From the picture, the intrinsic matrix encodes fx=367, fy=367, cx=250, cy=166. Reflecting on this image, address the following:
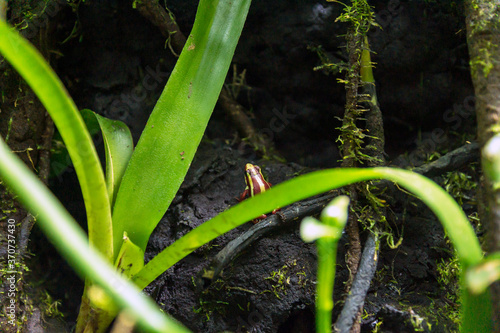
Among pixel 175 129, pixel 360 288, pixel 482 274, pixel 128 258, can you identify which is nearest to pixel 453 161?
pixel 360 288

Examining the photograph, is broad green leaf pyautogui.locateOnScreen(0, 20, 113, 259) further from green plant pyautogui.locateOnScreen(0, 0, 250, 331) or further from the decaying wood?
the decaying wood

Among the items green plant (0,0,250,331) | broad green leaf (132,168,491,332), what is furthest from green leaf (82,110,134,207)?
broad green leaf (132,168,491,332)

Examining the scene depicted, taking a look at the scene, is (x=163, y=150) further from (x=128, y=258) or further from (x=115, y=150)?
(x=128, y=258)

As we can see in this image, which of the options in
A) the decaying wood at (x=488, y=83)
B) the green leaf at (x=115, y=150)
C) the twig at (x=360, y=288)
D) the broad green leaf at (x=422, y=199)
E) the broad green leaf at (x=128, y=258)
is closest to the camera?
the broad green leaf at (x=422, y=199)

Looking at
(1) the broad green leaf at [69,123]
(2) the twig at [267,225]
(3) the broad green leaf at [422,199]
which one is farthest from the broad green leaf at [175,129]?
(3) the broad green leaf at [422,199]

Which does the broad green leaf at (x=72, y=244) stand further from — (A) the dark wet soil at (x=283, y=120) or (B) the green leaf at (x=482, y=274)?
(A) the dark wet soil at (x=283, y=120)

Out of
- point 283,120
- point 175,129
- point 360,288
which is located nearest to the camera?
point 360,288

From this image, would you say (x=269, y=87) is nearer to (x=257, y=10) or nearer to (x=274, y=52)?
(x=274, y=52)
